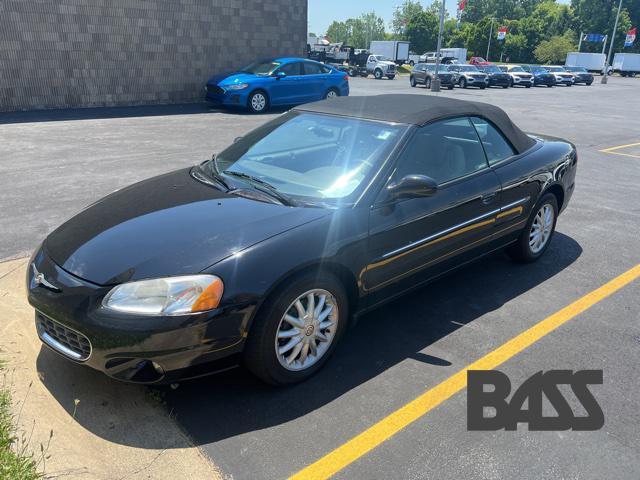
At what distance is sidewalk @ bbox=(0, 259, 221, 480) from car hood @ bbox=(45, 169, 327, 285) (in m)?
0.70

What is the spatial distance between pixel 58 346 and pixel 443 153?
2857 millimetres

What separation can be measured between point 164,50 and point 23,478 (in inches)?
625

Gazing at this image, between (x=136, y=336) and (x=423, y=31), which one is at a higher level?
(x=423, y=31)

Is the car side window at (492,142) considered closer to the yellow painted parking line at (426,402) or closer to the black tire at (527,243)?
the black tire at (527,243)

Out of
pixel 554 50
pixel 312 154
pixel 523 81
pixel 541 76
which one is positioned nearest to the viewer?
pixel 312 154

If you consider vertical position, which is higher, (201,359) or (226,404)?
(201,359)

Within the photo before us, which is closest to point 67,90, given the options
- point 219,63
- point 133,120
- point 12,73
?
point 12,73

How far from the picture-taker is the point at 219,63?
17688 millimetres

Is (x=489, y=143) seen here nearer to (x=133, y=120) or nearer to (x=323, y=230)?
(x=323, y=230)

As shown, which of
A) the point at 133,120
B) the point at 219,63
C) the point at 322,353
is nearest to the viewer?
the point at 322,353

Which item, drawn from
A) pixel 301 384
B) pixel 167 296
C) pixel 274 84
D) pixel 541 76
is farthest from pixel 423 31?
pixel 167 296

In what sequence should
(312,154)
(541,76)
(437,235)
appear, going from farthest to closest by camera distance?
(541,76) < (312,154) < (437,235)

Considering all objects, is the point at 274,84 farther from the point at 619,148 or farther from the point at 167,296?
the point at 167,296

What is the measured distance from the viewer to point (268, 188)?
3.60 m
